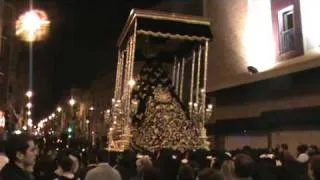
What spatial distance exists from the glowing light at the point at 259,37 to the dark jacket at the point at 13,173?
18439 mm

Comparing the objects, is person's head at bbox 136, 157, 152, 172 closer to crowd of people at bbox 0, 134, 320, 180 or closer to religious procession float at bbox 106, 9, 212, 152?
crowd of people at bbox 0, 134, 320, 180

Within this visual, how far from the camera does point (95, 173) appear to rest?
516cm

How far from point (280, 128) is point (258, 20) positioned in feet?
19.2

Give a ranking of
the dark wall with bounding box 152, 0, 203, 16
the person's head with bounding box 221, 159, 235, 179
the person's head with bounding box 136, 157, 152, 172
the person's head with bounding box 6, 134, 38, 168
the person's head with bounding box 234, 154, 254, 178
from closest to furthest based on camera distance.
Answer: the person's head with bounding box 6, 134, 38, 168, the person's head with bounding box 234, 154, 254, 178, the person's head with bounding box 221, 159, 235, 179, the person's head with bounding box 136, 157, 152, 172, the dark wall with bounding box 152, 0, 203, 16

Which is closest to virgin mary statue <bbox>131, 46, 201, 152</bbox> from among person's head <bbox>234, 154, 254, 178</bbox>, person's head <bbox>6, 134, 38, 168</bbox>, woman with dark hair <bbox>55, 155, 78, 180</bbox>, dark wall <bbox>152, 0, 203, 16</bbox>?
woman with dark hair <bbox>55, 155, 78, 180</bbox>

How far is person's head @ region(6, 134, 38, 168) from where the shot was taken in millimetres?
4652

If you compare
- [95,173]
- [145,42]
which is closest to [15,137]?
[95,173]

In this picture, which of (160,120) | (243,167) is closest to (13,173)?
(243,167)

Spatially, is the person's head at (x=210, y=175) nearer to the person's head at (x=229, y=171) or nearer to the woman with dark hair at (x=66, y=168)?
the person's head at (x=229, y=171)

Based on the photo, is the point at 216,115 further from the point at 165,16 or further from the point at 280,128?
the point at 165,16

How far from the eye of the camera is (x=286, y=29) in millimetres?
21391

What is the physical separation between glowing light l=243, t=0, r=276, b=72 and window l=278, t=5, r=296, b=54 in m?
0.78

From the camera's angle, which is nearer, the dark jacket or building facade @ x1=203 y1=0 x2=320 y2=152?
the dark jacket

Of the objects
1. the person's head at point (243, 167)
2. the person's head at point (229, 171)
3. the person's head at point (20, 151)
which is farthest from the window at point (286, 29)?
the person's head at point (20, 151)
